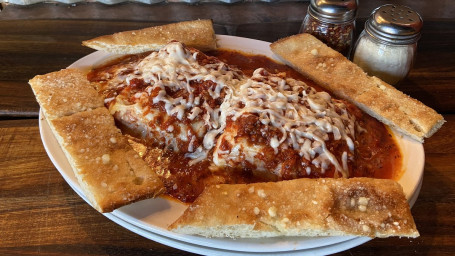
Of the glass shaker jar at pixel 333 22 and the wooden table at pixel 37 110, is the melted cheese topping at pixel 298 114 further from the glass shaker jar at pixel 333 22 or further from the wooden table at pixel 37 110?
the glass shaker jar at pixel 333 22

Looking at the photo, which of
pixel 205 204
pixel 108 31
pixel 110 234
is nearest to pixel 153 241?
pixel 110 234

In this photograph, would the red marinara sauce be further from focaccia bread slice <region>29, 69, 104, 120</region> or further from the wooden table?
focaccia bread slice <region>29, 69, 104, 120</region>

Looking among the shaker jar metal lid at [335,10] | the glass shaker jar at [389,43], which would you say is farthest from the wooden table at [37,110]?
the shaker jar metal lid at [335,10]

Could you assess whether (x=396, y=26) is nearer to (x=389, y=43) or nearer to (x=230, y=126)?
(x=389, y=43)

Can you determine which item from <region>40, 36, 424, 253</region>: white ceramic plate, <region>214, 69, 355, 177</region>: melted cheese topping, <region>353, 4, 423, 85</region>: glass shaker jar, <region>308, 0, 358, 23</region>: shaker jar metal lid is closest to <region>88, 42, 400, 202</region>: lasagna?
<region>214, 69, 355, 177</region>: melted cheese topping

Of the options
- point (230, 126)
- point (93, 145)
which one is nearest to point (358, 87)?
point (230, 126)

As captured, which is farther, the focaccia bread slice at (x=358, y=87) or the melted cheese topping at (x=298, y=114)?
the focaccia bread slice at (x=358, y=87)
